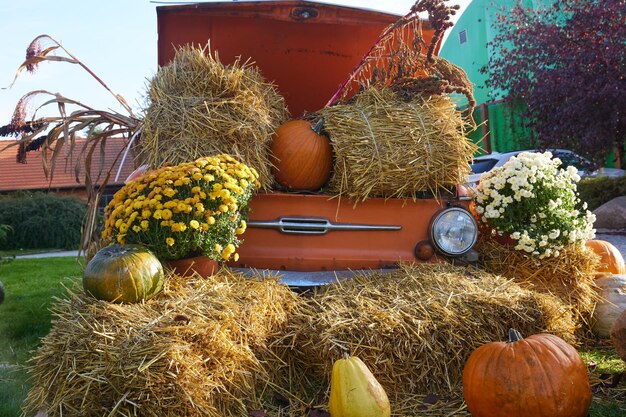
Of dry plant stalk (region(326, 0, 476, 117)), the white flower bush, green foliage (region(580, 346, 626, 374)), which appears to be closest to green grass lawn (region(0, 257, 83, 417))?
dry plant stalk (region(326, 0, 476, 117))

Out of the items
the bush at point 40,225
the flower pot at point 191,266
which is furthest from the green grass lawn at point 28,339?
the bush at point 40,225

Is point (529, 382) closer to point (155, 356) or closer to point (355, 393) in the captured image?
point (355, 393)

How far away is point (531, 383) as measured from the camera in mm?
2676

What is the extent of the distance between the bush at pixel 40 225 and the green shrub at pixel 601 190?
13223 millimetres

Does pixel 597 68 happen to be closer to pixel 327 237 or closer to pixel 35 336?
pixel 327 237

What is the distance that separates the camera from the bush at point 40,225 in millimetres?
17469

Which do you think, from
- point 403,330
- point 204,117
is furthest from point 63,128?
point 403,330

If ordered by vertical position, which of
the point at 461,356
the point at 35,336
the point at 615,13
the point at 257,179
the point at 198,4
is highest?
the point at 615,13

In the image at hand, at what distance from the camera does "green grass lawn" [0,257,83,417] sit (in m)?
3.69

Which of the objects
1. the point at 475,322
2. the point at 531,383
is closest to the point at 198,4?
the point at 475,322

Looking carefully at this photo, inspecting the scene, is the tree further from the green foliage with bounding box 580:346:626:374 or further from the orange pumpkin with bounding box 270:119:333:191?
the orange pumpkin with bounding box 270:119:333:191

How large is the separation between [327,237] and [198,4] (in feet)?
6.16

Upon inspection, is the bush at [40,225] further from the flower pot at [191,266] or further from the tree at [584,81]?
the flower pot at [191,266]

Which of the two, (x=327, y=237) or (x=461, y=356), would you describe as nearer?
(x=461, y=356)
